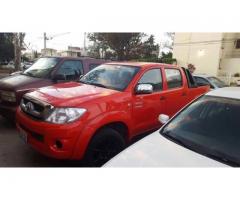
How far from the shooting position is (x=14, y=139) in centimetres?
473

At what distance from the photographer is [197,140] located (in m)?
2.52

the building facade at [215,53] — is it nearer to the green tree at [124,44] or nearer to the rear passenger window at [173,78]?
the green tree at [124,44]

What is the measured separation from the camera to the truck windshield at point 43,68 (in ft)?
18.8

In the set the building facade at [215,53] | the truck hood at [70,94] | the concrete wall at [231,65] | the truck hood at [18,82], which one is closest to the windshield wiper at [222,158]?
the truck hood at [70,94]

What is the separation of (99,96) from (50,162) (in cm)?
134

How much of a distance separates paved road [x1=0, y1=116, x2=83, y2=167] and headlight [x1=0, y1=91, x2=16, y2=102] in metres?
0.72

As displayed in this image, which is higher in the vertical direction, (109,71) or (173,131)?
(109,71)

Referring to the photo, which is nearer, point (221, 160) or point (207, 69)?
point (221, 160)

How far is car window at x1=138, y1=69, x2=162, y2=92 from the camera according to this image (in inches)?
170

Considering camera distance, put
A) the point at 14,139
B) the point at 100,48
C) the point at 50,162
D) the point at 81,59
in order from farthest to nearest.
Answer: the point at 100,48 < the point at 81,59 < the point at 14,139 < the point at 50,162

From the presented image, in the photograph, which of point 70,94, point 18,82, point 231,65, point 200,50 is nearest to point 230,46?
point 231,65

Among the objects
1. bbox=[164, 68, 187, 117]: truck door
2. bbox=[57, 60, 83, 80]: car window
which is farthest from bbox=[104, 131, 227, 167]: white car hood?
bbox=[57, 60, 83, 80]: car window

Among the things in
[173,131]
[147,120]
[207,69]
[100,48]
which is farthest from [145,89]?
[100,48]

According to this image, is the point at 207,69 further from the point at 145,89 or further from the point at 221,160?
the point at 221,160
